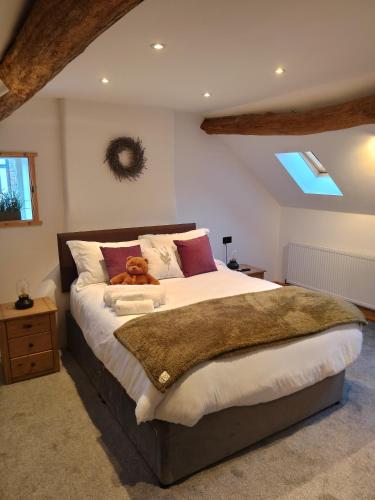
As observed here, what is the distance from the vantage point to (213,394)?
6.00 feet

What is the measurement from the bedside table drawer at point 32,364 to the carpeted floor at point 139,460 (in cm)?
24

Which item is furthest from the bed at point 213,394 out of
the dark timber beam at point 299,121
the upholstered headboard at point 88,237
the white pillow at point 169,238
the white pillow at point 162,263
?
the dark timber beam at point 299,121

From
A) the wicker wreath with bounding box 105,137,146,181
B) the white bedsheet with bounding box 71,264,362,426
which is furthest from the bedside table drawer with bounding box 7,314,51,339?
the wicker wreath with bounding box 105,137,146,181

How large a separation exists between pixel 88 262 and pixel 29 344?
807 mm

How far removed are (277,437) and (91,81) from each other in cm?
280

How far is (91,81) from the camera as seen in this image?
9.11ft

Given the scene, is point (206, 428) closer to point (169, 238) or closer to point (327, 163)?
point (169, 238)

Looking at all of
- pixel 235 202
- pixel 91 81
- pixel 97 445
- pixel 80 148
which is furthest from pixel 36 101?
pixel 97 445

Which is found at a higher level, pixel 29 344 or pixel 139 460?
pixel 29 344

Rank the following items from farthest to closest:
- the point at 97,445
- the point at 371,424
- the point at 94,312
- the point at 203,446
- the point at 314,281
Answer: the point at 314,281, the point at 94,312, the point at 371,424, the point at 97,445, the point at 203,446

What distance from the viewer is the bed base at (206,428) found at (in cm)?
188

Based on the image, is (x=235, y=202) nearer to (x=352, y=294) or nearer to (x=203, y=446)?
(x=352, y=294)

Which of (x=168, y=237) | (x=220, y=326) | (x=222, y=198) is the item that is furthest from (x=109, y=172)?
(x=220, y=326)

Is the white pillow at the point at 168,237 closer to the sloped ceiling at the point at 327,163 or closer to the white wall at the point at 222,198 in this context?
the white wall at the point at 222,198
